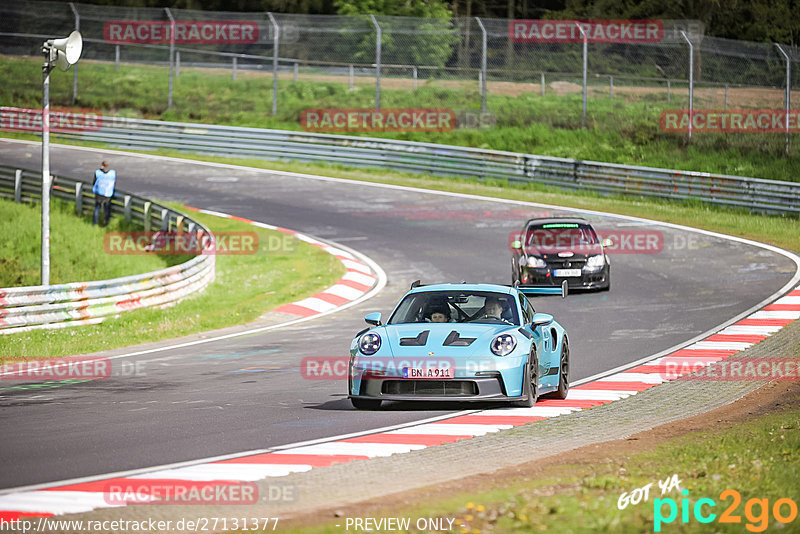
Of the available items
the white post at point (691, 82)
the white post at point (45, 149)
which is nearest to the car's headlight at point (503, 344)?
the white post at point (45, 149)

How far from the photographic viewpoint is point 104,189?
29516 millimetres

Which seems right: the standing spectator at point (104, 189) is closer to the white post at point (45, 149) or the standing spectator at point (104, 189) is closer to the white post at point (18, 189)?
the white post at point (18, 189)

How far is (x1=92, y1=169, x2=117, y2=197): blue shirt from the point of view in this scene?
29.4 meters

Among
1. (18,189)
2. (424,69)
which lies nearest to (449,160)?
(424,69)

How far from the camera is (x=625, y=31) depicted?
44.0 metres

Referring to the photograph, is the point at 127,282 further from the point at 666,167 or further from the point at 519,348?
the point at 666,167

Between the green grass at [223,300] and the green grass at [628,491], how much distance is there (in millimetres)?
10712

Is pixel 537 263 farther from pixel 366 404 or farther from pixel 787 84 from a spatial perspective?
pixel 787 84

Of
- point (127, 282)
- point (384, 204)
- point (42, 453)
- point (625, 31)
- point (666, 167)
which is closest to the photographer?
point (42, 453)

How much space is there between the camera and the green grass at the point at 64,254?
25938 mm

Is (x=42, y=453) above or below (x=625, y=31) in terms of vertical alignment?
below

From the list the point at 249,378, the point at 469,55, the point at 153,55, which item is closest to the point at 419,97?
the point at 469,55

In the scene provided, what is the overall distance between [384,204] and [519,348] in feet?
71.1

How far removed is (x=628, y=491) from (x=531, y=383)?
4.39 meters
